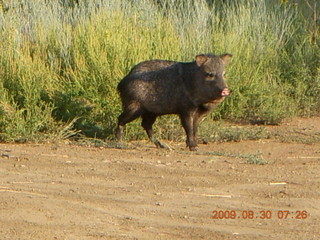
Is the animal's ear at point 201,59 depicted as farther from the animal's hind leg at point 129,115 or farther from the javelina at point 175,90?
the animal's hind leg at point 129,115

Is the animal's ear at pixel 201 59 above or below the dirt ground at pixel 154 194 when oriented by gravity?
above

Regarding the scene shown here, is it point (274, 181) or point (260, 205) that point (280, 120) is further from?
point (260, 205)

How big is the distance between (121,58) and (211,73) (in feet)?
5.38

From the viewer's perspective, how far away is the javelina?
28.3ft

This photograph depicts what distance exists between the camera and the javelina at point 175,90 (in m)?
8.62

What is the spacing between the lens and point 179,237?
488 cm

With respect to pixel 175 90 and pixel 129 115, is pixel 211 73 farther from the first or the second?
pixel 129 115

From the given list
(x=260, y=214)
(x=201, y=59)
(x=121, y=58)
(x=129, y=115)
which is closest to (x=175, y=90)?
(x=201, y=59)

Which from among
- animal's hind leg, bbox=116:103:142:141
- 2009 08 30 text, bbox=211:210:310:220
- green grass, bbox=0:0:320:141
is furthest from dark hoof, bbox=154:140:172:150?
2009 08 30 text, bbox=211:210:310:220

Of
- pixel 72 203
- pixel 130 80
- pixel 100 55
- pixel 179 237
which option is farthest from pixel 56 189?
pixel 100 55

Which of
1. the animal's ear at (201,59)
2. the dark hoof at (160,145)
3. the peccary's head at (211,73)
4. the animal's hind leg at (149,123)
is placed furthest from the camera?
the animal's hind leg at (149,123)

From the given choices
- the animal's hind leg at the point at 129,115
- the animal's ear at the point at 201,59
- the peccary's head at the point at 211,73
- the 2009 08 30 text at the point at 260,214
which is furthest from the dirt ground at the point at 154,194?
the animal's ear at the point at 201,59

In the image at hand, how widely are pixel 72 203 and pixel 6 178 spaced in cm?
112

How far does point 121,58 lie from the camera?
9812 mm
